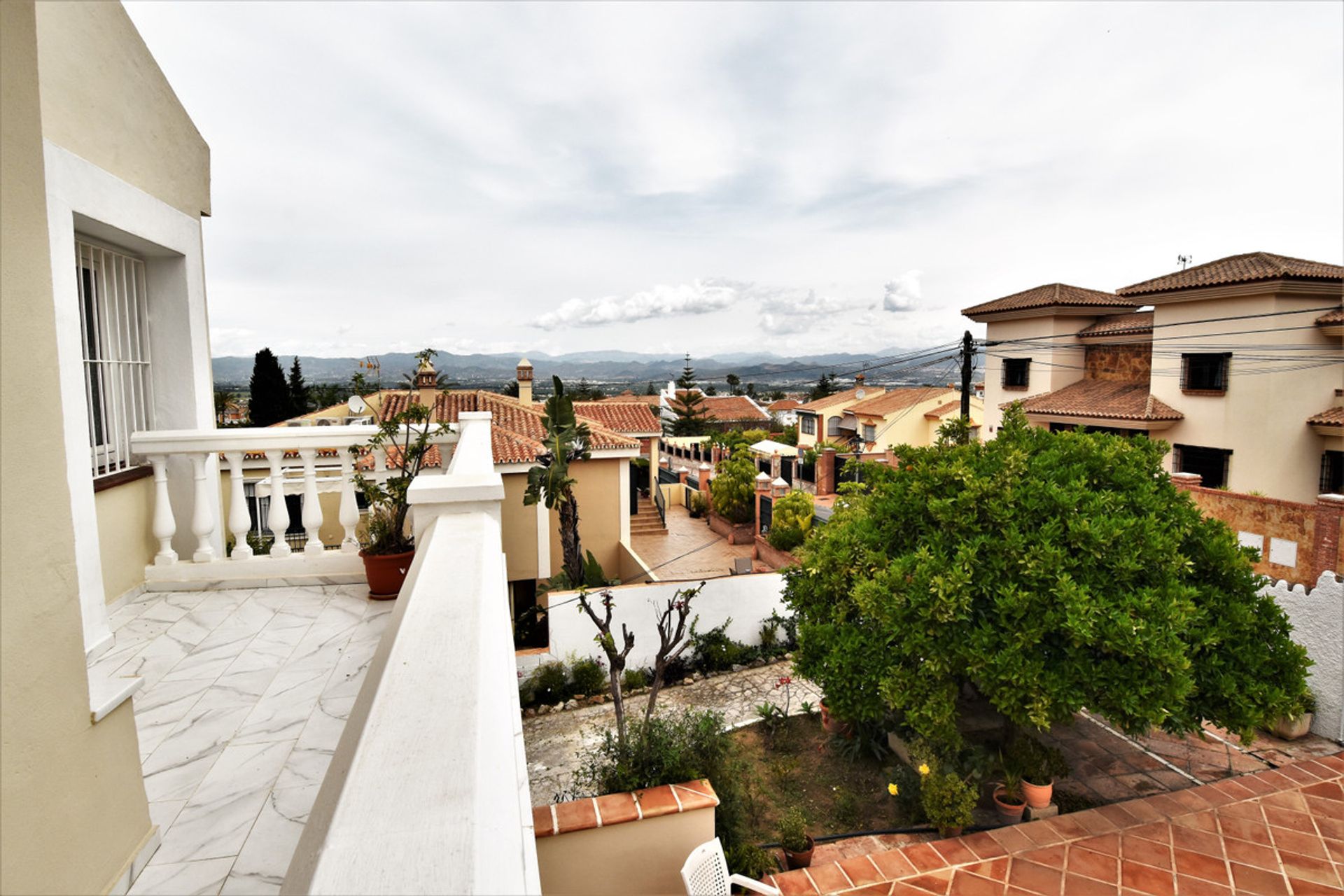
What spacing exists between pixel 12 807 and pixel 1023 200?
2015cm

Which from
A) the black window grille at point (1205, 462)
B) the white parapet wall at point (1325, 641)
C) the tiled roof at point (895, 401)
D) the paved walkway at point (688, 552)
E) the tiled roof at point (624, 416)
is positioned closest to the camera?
the white parapet wall at point (1325, 641)

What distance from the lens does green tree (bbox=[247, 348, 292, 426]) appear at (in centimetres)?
3522

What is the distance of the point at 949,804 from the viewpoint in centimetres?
659

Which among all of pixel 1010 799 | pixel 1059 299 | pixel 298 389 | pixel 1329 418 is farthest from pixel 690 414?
pixel 1010 799

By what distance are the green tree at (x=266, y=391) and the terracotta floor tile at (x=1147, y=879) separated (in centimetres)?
3879

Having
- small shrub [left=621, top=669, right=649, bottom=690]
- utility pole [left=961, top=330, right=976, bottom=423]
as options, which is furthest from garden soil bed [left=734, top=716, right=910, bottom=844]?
utility pole [left=961, top=330, right=976, bottom=423]

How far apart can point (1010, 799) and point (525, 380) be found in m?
22.2

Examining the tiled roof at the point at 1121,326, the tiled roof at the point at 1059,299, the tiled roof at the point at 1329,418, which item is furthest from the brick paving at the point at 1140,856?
the tiled roof at the point at 1059,299

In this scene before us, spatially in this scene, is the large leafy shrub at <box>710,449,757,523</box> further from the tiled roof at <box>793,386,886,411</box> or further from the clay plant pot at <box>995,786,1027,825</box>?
the tiled roof at <box>793,386,886,411</box>

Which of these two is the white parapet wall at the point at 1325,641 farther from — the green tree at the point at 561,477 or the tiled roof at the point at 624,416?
the tiled roof at the point at 624,416

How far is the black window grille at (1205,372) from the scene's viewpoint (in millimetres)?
16562

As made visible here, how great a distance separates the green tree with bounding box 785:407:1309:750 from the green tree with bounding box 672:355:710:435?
152 feet

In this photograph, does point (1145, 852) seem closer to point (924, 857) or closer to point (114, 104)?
point (924, 857)

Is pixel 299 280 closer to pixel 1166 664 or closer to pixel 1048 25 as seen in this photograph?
pixel 1048 25
